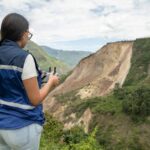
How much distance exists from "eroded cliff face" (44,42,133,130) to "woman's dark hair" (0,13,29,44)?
61458 mm

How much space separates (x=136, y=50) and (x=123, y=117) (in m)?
30.8

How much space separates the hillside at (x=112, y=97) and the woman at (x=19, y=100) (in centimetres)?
3603

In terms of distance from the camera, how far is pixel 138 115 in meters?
46.7

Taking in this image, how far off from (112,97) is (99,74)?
23289 millimetres

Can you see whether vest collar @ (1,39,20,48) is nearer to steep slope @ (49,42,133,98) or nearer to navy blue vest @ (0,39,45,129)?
navy blue vest @ (0,39,45,129)

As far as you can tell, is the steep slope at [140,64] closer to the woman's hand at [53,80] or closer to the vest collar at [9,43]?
the woman's hand at [53,80]

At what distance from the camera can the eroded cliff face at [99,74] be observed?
73062 millimetres

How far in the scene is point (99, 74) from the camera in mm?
81062

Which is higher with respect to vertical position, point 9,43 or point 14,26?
point 14,26

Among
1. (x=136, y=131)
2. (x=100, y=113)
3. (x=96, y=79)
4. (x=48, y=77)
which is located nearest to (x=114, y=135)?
(x=136, y=131)

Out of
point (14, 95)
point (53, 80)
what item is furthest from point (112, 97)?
point (14, 95)

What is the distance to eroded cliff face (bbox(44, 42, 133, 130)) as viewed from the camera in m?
A: 73.1

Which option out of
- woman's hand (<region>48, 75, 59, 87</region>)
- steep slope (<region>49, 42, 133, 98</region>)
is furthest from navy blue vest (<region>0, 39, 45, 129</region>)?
steep slope (<region>49, 42, 133, 98</region>)

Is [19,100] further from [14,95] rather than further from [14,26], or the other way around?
[14,26]
